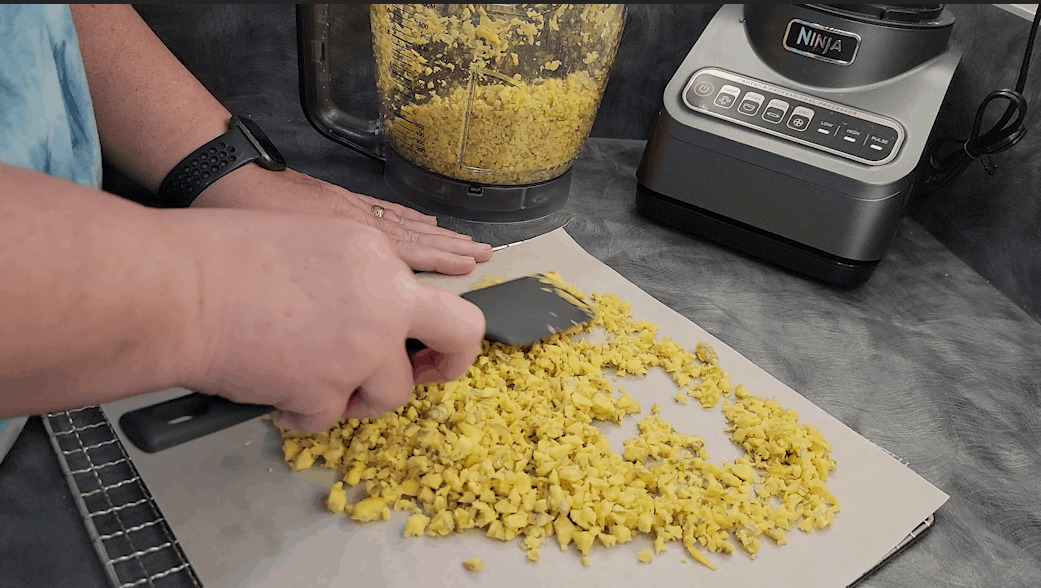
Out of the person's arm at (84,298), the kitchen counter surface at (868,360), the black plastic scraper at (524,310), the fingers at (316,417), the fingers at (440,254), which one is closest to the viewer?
the person's arm at (84,298)

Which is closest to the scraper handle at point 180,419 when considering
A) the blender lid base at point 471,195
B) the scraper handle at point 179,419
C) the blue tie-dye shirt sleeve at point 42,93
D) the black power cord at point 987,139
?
the scraper handle at point 179,419

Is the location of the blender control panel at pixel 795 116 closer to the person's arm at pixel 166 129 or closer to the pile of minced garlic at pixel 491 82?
the pile of minced garlic at pixel 491 82

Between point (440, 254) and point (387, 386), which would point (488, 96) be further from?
point (387, 386)

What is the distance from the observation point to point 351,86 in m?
1.05

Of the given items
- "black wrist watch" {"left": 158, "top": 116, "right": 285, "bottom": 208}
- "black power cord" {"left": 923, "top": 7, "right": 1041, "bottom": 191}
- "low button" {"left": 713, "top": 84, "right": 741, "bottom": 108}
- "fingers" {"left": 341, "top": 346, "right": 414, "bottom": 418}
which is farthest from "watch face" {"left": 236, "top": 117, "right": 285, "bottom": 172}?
"black power cord" {"left": 923, "top": 7, "right": 1041, "bottom": 191}

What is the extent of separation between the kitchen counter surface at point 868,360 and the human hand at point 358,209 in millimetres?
69

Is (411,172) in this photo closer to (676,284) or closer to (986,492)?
(676,284)

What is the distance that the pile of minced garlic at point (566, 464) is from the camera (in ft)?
1.97

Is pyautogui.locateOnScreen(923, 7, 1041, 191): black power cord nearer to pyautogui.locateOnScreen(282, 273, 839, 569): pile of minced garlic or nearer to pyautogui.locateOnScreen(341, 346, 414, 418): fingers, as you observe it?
pyautogui.locateOnScreen(282, 273, 839, 569): pile of minced garlic

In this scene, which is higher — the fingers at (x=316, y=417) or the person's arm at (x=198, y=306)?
the person's arm at (x=198, y=306)

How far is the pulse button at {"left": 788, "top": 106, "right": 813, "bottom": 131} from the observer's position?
89 cm

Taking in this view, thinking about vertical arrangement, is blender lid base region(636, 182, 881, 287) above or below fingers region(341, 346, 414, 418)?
below

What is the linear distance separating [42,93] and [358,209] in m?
0.32

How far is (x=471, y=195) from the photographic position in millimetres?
915
